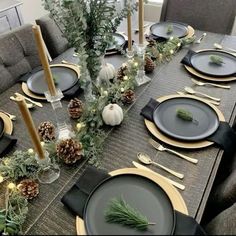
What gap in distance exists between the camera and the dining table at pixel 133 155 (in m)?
0.76

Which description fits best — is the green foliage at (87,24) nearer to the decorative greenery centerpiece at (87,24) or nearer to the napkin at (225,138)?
the decorative greenery centerpiece at (87,24)

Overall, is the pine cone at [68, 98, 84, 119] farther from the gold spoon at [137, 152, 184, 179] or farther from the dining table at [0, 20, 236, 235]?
the gold spoon at [137, 152, 184, 179]

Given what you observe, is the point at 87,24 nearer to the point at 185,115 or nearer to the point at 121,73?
the point at 121,73

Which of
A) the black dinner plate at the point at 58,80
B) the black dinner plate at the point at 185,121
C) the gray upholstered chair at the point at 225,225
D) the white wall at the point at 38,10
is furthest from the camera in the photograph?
the white wall at the point at 38,10

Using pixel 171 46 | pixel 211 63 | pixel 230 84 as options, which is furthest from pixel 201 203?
pixel 171 46

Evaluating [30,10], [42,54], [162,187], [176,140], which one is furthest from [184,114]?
[30,10]

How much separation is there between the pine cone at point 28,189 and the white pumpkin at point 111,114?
342mm

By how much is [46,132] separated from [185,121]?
51 cm

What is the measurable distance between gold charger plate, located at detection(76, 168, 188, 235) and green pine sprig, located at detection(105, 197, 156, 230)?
0.25 feet

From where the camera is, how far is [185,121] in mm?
1028

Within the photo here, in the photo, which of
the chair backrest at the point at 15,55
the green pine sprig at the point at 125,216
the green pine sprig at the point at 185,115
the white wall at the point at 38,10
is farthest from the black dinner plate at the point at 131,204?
the white wall at the point at 38,10

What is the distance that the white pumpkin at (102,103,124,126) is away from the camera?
1.00 metres

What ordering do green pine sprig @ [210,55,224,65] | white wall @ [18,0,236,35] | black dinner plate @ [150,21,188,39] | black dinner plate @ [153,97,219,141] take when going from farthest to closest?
1. white wall @ [18,0,236,35]
2. black dinner plate @ [150,21,188,39]
3. green pine sprig @ [210,55,224,65]
4. black dinner plate @ [153,97,219,141]

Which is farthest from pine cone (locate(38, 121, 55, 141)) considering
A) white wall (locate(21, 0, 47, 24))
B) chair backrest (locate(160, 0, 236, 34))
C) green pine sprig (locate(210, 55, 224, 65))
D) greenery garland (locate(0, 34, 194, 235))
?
white wall (locate(21, 0, 47, 24))
